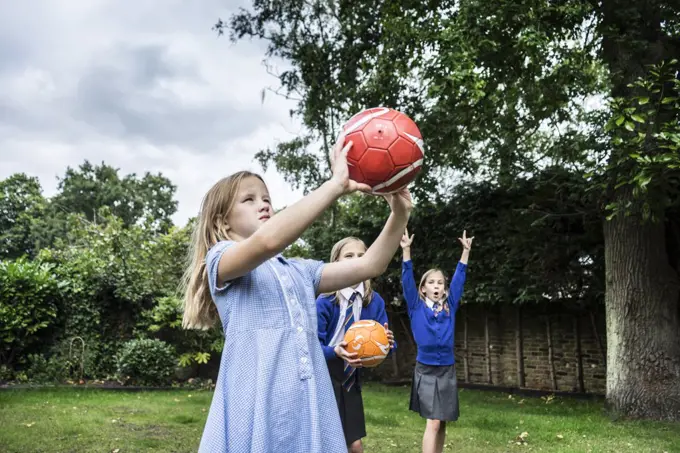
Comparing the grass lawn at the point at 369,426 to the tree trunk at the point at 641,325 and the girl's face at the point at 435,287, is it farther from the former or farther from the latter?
the girl's face at the point at 435,287

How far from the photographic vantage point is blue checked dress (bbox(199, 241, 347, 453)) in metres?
1.98

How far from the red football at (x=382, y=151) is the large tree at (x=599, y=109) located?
501 centimetres

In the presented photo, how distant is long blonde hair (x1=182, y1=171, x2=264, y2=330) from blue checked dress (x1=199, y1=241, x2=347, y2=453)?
0.18m

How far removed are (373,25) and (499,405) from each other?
7888 mm

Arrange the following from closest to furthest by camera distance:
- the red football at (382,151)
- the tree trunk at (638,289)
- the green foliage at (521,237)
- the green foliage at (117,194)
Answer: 1. the red football at (382,151)
2. the tree trunk at (638,289)
3. the green foliage at (521,237)
4. the green foliage at (117,194)

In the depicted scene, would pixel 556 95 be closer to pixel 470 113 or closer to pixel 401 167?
pixel 470 113

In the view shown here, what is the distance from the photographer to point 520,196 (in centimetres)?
1215

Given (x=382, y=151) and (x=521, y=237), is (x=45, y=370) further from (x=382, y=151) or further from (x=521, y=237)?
(x=382, y=151)

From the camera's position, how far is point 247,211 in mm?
2334

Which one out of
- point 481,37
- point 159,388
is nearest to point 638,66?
point 481,37

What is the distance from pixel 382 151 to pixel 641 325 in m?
7.80

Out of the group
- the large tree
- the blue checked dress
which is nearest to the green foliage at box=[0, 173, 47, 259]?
the large tree

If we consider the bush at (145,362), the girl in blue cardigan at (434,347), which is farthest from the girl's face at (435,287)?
the bush at (145,362)

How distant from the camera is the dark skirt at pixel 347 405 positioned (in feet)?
14.5
